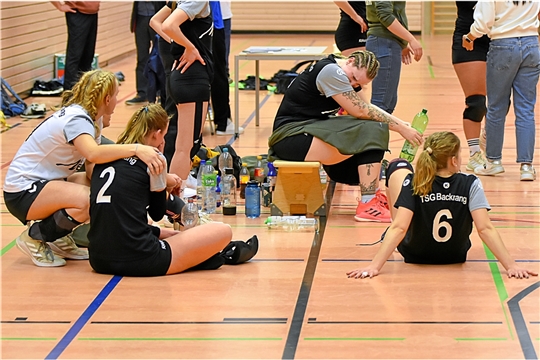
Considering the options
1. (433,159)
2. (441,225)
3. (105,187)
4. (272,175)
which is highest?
(433,159)

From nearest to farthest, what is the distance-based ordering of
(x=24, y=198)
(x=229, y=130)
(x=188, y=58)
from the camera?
1. (x=24, y=198)
2. (x=188, y=58)
3. (x=229, y=130)

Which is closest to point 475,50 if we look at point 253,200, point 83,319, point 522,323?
point 253,200

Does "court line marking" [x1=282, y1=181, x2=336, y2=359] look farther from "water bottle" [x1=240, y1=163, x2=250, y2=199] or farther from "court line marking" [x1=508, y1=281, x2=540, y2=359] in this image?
"court line marking" [x1=508, y1=281, x2=540, y2=359]

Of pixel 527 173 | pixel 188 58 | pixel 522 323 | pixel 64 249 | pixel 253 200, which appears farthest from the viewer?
pixel 527 173

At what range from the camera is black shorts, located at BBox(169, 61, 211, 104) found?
17.8 ft

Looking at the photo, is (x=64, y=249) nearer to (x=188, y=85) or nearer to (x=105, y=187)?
(x=105, y=187)

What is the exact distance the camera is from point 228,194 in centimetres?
579

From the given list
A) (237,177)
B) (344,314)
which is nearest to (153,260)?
(344,314)

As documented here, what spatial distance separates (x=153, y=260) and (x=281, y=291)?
2.20 ft

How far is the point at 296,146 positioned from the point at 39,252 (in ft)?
6.01

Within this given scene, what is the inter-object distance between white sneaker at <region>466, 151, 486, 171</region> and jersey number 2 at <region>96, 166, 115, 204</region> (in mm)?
3435

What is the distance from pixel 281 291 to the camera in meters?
4.08

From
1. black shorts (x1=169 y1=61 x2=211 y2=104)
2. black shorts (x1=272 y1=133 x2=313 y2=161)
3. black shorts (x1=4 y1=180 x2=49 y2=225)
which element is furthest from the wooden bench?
black shorts (x1=4 y1=180 x2=49 y2=225)

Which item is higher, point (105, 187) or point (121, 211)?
point (105, 187)
